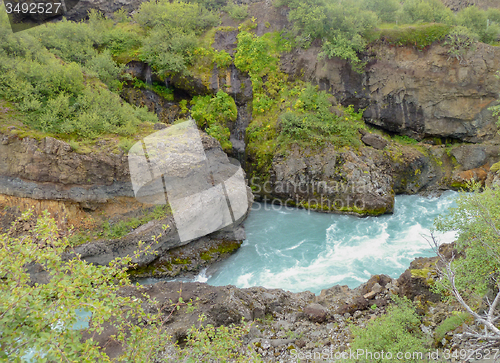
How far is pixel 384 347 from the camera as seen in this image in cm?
674

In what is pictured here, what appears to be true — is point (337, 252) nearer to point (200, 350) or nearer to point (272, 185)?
point (272, 185)

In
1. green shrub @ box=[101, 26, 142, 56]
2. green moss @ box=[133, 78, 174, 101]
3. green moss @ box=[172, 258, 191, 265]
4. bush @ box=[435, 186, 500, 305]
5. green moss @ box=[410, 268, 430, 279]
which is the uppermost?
green shrub @ box=[101, 26, 142, 56]

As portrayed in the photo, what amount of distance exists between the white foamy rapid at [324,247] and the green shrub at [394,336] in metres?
4.41

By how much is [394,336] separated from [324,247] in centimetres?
763

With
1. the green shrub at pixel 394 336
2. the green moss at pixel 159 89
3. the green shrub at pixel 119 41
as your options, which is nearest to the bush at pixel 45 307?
the green shrub at pixel 394 336

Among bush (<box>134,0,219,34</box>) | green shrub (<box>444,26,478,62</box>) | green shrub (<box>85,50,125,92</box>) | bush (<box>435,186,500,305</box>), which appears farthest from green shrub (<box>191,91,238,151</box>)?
bush (<box>435,186,500,305</box>)

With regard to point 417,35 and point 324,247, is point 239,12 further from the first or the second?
point 324,247

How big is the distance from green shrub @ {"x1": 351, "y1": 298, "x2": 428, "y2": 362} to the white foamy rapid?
14.5ft

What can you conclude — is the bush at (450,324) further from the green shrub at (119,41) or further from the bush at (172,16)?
the green shrub at (119,41)

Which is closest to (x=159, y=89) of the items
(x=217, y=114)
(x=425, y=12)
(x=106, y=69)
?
(x=106, y=69)

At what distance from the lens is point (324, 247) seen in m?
14.7

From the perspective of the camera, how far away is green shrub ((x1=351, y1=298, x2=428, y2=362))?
21.7 feet

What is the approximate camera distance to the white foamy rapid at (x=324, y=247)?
12852 millimetres

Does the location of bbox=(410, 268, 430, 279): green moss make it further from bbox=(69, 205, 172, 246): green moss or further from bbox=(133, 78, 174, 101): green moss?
bbox=(133, 78, 174, 101): green moss
